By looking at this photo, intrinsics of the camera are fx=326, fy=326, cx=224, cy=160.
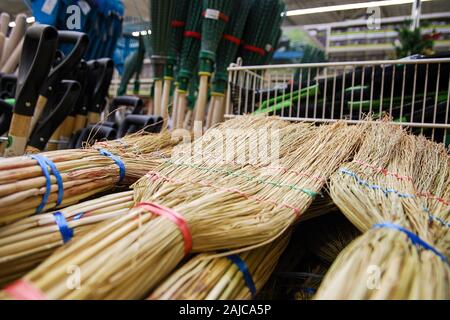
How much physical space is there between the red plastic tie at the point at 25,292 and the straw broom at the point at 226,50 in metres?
1.40

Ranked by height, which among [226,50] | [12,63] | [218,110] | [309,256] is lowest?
[309,256]

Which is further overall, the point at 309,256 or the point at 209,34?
the point at 209,34

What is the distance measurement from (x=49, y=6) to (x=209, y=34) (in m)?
0.75

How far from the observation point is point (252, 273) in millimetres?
590

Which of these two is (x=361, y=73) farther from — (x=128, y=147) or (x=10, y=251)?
(x=10, y=251)

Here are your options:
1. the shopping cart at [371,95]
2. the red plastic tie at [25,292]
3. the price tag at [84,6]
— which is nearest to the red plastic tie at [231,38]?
the shopping cart at [371,95]

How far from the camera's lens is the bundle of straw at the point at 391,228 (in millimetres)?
456

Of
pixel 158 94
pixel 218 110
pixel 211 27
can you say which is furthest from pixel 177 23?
pixel 218 110

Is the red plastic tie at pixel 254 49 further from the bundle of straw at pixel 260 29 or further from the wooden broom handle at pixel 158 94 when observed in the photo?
the wooden broom handle at pixel 158 94

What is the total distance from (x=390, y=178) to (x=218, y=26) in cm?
123

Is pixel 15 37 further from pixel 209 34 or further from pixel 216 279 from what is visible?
pixel 216 279

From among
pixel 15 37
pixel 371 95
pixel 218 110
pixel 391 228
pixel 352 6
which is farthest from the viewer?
pixel 15 37

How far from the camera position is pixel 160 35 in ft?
5.91
